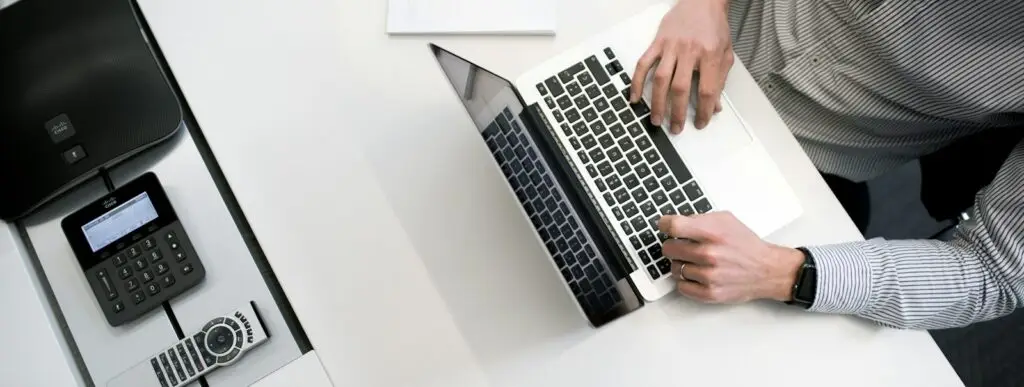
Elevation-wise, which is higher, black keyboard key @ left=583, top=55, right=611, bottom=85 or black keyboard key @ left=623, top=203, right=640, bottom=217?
black keyboard key @ left=583, top=55, right=611, bottom=85

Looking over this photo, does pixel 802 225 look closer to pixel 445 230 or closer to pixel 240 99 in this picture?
pixel 445 230

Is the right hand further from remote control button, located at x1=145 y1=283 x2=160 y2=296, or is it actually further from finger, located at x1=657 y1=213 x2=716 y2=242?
remote control button, located at x1=145 y1=283 x2=160 y2=296

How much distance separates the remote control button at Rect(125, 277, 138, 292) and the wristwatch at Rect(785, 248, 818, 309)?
72cm

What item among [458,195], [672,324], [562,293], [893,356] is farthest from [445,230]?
[893,356]

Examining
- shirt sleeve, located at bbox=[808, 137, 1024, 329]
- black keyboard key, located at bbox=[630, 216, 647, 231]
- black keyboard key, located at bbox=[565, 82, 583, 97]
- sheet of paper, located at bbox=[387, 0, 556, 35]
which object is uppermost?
sheet of paper, located at bbox=[387, 0, 556, 35]

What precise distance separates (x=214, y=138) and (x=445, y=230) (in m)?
0.30

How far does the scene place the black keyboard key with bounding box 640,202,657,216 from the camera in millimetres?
779

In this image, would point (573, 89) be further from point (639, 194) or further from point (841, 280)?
point (841, 280)

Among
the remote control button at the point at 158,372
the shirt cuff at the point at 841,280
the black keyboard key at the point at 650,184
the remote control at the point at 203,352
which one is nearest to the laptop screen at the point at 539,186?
the black keyboard key at the point at 650,184

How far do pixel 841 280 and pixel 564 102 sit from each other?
13.3 inches

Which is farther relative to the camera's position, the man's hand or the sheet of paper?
the sheet of paper

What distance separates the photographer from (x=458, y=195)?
0.85 meters

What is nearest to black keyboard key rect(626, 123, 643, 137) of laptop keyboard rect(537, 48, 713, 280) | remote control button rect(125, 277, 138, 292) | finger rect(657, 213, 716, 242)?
laptop keyboard rect(537, 48, 713, 280)

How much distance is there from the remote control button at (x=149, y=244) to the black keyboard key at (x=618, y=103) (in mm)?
544
